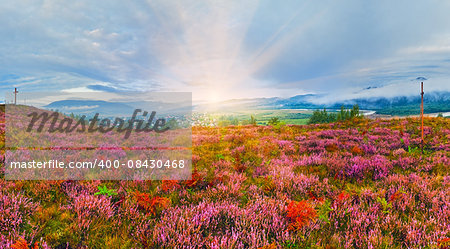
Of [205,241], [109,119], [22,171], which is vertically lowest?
[205,241]

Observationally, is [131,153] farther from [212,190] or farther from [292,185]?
[292,185]

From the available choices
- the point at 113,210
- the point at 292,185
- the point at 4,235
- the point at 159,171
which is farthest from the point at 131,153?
the point at 292,185

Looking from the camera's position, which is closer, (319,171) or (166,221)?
(166,221)

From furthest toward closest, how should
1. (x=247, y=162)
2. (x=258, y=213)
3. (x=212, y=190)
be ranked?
(x=247, y=162) → (x=212, y=190) → (x=258, y=213)

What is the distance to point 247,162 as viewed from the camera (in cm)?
651

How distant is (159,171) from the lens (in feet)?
18.1

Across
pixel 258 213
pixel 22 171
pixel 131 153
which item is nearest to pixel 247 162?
pixel 258 213

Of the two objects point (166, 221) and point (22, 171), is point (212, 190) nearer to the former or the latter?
point (166, 221)

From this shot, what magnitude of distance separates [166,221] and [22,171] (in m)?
4.43

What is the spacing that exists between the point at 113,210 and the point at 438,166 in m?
7.71

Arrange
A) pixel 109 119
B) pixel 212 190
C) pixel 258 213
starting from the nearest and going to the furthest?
pixel 258 213 < pixel 212 190 < pixel 109 119

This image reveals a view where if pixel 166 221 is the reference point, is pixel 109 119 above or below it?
above

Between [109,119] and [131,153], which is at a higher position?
[109,119]

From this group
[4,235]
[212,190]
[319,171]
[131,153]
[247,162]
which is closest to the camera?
[4,235]
